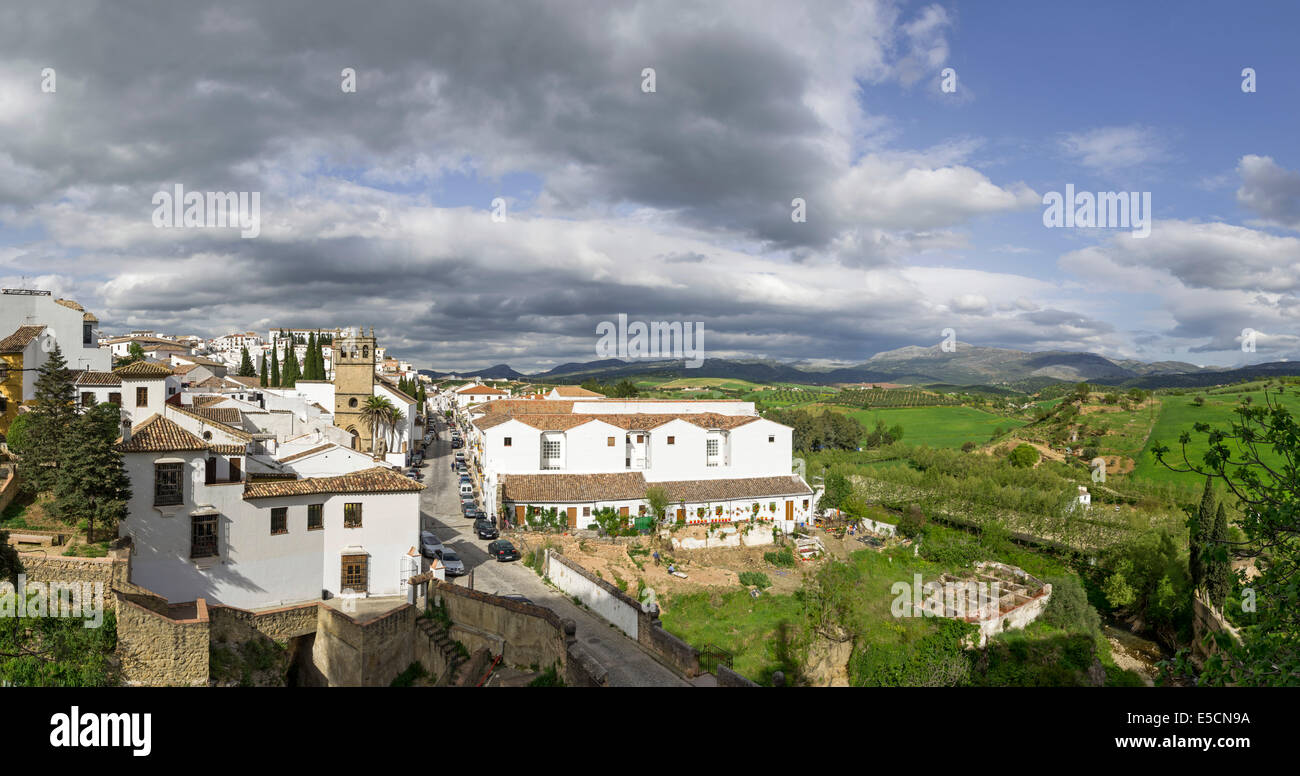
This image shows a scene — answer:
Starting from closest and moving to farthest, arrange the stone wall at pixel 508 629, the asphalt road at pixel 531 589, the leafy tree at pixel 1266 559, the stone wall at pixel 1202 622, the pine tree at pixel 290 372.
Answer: the leafy tree at pixel 1266 559, the stone wall at pixel 508 629, the asphalt road at pixel 531 589, the stone wall at pixel 1202 622, the pine tree at pixel 290 372

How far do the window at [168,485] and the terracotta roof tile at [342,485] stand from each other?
1.76 meters

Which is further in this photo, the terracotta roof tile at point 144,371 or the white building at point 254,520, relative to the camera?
the terracotta roof tile at point 144,371

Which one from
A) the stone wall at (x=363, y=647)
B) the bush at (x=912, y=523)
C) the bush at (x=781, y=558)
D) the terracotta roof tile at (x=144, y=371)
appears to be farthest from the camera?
the bush at (x=912, y=523)

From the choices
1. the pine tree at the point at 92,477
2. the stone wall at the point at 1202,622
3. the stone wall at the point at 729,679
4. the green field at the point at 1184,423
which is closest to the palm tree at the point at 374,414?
the pine tree at the point at 92,477

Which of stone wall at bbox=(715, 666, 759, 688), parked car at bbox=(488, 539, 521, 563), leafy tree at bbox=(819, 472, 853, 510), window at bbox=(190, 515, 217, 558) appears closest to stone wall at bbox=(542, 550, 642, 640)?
parked car at bbox=(488, 539, 521, 563)

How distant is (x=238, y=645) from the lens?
18.1m

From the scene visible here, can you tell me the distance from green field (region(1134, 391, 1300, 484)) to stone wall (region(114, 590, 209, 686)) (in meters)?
54.4

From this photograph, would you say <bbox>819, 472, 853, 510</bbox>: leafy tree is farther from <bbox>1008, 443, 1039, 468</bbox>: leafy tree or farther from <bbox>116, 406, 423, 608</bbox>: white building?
<bbox>116, 406, 423, 608</bbox>: white building

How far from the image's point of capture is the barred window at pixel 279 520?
21.6 metres

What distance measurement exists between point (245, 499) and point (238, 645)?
495cm

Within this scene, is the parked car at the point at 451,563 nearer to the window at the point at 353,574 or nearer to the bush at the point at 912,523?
the window at the point at 353,574

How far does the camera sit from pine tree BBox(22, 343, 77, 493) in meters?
22.5
